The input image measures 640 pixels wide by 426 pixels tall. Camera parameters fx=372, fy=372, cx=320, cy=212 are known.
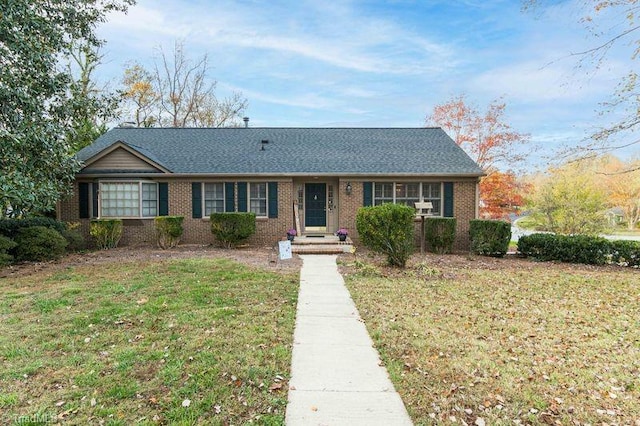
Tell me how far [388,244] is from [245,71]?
58.4ft

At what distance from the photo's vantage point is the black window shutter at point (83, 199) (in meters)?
13.2

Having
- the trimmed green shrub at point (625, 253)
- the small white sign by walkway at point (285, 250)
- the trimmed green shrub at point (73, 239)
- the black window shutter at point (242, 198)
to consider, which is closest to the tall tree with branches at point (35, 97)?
the trimmed green shrub at point (73, 239)

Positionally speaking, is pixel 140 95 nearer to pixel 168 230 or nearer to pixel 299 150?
pixel 299 150

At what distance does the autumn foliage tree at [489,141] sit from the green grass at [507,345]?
11.0 m

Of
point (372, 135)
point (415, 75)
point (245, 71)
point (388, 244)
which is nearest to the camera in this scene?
point (388, 244)

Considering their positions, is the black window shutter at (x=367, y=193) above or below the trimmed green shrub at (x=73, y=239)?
above

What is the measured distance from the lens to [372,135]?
1694 cm

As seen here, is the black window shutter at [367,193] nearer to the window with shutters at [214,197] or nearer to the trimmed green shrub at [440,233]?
the trimmed green shrub at [440,233]

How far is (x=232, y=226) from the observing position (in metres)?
12.5

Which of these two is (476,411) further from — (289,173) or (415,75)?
(415,75)

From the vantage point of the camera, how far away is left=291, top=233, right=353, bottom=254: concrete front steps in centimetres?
1191

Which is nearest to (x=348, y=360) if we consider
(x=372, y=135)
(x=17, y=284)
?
(x=17, y=284)

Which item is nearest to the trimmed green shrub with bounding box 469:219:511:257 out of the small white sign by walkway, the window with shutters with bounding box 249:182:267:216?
the small white sign by walkway

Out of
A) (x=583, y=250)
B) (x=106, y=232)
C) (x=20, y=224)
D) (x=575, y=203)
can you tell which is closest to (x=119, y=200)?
(x=106, y=232)
